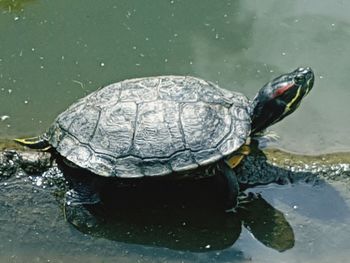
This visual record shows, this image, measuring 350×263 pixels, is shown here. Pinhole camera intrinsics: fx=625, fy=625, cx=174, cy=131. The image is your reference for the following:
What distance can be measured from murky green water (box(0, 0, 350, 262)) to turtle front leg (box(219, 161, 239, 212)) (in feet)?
0.77

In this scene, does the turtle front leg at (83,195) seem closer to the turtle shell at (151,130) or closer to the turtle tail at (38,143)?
the turtle shell at (151,130)

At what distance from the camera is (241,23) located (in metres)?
6.32

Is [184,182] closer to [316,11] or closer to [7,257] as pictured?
[7,257]

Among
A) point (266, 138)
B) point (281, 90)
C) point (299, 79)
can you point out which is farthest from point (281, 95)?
point (266, 138)

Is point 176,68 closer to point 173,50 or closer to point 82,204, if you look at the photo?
point 173,50

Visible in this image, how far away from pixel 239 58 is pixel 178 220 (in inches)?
81.9

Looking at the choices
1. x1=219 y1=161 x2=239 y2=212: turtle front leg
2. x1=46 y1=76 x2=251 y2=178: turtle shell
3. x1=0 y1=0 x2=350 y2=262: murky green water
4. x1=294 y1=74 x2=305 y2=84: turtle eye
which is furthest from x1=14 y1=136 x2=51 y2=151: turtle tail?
x1=294 y1=74 x2=305 y2=84: turtle eye

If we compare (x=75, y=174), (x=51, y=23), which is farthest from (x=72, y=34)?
(x=75, y=174)

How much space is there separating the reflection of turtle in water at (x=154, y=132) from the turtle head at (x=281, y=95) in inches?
5.7

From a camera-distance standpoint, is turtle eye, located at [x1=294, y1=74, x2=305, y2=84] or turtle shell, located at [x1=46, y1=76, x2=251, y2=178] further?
turtle eye, located at [x1=294, y1=74, x2=305, y2=84]

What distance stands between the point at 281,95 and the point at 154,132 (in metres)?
1.07

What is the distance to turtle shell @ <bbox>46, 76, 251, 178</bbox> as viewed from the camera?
4.31 m

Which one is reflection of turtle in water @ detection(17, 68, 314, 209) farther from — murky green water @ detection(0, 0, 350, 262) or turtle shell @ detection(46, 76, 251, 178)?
murky green water @ detection(0, 0, 350, 262)

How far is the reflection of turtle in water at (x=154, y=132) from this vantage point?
4.31 metres
